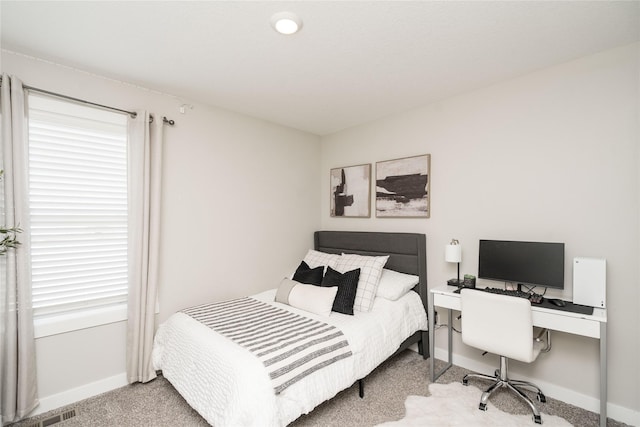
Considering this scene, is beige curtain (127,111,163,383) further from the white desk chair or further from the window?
the white desk chair

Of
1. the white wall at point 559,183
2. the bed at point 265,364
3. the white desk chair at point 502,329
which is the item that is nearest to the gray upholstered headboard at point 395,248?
the bed at point 265,364

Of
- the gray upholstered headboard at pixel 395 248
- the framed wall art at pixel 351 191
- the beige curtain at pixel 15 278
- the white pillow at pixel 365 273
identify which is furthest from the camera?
the framed wall art at pixel 351 191

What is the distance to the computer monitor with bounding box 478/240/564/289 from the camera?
2.22m

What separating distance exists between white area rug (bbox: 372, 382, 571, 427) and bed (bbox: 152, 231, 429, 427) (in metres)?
0.39

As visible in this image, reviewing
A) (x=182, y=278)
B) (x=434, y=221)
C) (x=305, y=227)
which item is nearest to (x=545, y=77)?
(x=434, y=221)

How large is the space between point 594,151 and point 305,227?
293 centimetres

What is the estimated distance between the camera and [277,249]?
143 inches

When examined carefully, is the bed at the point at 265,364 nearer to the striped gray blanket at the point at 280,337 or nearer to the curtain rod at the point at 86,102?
the striped gray blanket at the point at 280,337

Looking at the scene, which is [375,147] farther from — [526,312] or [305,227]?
[526,312]

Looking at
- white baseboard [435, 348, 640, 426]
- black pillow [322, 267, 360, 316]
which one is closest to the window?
black pillow [322, 267, 360, 316]

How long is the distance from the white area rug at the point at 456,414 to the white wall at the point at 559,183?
1.63 feet

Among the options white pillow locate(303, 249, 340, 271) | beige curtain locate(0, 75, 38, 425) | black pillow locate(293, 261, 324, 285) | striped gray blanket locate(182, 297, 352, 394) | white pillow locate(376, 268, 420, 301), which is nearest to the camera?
striped gray blanket locate(182, 297, 352, 394)

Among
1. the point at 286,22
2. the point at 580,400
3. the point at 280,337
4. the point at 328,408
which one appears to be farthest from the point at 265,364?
the point at 580,400

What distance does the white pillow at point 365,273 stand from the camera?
2.67 meters
